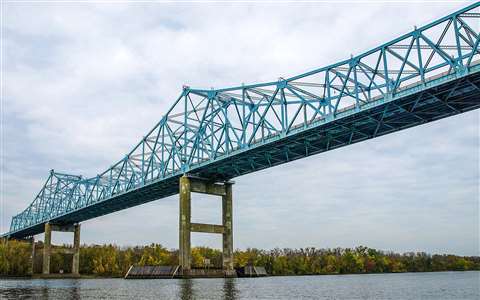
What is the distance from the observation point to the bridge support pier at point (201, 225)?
64.0m

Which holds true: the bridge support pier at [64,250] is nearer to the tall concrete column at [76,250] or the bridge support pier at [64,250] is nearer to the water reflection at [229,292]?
the tall concrete column at [76,250]

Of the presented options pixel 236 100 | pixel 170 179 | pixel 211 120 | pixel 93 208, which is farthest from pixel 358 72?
pixel 93 208

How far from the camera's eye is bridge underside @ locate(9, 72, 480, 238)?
144ft

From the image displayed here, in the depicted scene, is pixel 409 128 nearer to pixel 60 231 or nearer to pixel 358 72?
pixel 358 72

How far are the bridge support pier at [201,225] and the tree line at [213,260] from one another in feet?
124

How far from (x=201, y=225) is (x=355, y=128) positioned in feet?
81.4

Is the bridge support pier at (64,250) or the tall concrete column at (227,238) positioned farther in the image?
the bridge support pier at (64,250)

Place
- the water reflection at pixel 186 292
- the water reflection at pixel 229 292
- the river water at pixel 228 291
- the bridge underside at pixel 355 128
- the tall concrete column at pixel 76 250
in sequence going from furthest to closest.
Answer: the tall concrete column at pixel 76 250
the bridge underside at pixel 355 128
the river water at pixel 228 291
the water reflection at pixel 229 292
the water reflection at pixel 186 292

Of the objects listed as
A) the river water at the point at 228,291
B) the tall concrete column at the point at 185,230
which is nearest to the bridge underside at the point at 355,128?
the tall concrete column at the point at 185,230

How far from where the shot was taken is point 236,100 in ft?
210

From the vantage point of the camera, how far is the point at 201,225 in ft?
221

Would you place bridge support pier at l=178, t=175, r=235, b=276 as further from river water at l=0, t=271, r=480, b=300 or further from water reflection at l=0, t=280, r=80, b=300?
water reflection at l=0, t=280, r=80, b=300

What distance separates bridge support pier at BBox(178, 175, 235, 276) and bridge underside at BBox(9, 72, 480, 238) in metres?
1.22

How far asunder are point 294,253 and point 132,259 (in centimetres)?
5472
